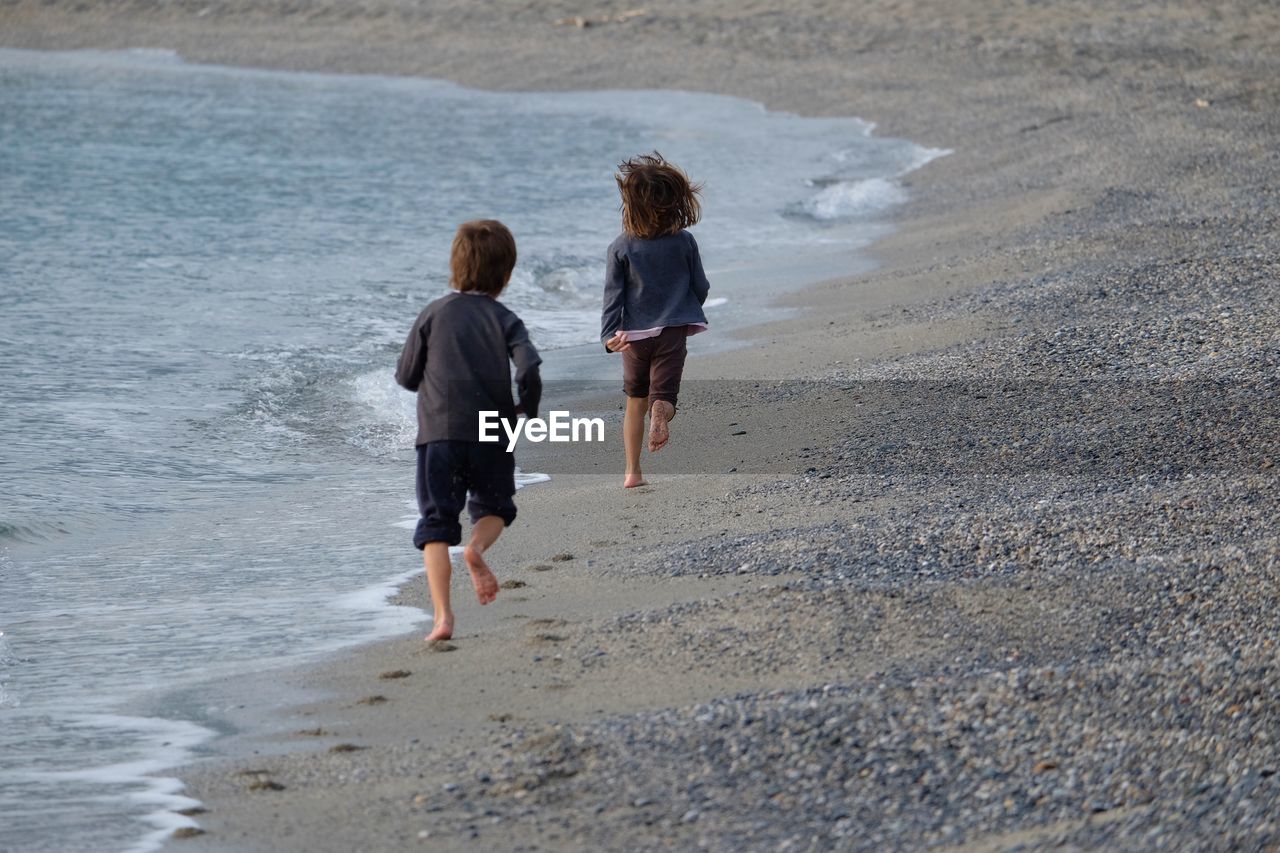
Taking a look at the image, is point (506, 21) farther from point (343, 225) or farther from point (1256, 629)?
point (1256, 629)

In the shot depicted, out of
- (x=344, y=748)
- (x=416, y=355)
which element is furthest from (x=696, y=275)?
(x=344, y=748)

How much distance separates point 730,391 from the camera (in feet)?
29.3

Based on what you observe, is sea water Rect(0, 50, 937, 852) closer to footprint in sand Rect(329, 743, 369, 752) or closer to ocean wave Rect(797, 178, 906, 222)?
ocean wave Rect(797, 178, 906, 222)

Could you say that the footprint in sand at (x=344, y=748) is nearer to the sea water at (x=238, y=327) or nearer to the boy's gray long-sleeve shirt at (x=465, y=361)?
the sea water at (x=238, y=327)

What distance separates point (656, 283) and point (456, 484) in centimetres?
195

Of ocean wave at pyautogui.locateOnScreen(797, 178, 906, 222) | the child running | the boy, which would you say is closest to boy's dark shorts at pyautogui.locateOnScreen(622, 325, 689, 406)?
the child running

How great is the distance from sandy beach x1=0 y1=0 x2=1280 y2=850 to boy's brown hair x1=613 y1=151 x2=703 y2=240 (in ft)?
4.03

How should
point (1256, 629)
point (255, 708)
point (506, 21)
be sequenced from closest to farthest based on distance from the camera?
point (1256, 629) → point (255, 708) → point (506, 21)

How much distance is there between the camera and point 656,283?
6.85 metres

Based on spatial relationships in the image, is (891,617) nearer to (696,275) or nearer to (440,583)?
(440,583)

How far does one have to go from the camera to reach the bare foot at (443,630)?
532 centimetres

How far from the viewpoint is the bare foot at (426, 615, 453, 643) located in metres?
5.32

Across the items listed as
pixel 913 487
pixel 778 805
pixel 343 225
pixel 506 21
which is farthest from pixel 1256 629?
pixel 506 21

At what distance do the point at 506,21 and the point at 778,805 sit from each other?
30.8 metres
